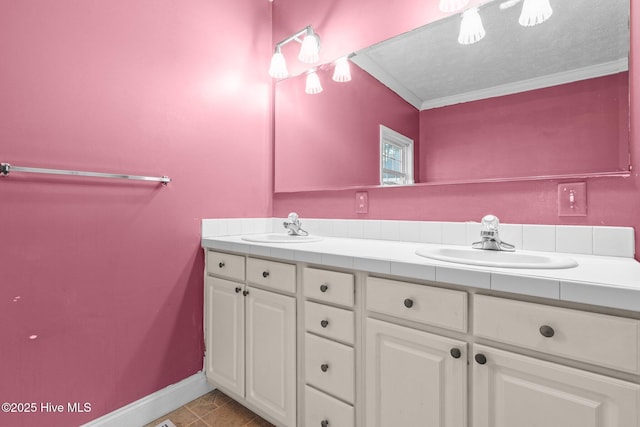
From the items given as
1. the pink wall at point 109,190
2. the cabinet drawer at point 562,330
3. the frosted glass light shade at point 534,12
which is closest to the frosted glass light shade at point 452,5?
the frosted glass light shade at point 534,12

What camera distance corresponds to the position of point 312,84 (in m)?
1.88

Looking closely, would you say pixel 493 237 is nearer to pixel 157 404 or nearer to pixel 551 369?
pixel 551 369

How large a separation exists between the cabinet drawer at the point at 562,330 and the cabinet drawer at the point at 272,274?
67 cm

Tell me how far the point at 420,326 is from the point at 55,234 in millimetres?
1375

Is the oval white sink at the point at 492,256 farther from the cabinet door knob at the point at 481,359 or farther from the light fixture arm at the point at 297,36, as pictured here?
the light fixture arm at the point at 297,36

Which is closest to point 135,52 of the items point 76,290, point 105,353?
point 76,290

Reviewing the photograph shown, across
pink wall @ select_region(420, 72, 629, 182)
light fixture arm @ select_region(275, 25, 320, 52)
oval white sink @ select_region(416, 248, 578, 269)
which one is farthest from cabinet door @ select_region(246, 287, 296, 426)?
light fixture arm @ select_region(275, 25, 320, 52)

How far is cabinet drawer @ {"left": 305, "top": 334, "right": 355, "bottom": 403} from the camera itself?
1.03m

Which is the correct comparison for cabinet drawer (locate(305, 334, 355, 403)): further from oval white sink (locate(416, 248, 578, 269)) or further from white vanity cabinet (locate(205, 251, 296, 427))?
oval white sink (locate(416, 248, 578, 269))

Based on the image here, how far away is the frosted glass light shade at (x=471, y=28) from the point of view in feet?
4.20

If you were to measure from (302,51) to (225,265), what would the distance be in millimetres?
1291

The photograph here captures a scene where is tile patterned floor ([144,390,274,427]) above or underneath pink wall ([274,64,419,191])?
underneath

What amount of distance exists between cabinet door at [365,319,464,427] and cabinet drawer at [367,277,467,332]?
4 centimetres

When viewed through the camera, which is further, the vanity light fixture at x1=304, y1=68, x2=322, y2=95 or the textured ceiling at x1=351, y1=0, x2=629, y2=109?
the vanity light fixture at x1=304, y1=68, x2=322, y2=95
